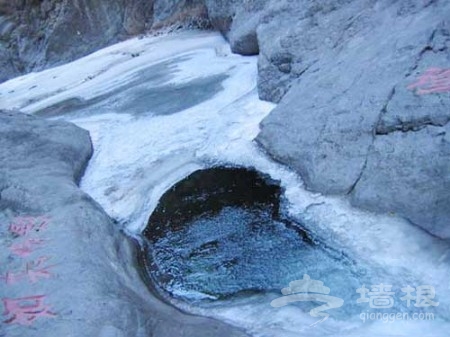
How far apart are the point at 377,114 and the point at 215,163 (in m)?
2.26

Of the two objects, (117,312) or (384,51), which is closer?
(117,312)

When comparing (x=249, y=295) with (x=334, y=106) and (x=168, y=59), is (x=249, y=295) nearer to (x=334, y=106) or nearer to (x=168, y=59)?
(x=334, y=106)

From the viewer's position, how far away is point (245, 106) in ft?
26.0

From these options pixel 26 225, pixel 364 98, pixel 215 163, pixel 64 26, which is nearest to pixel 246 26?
pixel 215 163

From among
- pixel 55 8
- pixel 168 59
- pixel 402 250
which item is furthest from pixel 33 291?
pixel 55 8

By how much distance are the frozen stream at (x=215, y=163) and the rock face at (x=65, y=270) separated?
44 centimetres

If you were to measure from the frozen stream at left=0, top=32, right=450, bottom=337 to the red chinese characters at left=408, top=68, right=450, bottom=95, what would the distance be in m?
1.53

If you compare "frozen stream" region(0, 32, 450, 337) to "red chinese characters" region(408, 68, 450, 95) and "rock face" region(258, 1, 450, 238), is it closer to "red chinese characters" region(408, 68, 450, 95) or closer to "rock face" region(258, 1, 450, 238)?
"rock face" region(258, 1, 450, 238)

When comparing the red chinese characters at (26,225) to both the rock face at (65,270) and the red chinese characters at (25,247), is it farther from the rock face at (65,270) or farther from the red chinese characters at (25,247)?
the red chinese characters at (25,247)

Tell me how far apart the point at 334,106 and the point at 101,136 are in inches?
165

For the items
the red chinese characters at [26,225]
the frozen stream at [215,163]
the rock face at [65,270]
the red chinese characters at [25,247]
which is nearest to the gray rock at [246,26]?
the frozen stream at [215,163]

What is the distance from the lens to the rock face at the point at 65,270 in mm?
3834

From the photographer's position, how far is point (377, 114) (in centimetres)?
554

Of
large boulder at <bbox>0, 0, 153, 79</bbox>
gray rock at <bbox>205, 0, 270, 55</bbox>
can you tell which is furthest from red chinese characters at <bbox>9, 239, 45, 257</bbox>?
large boulder at <bbox>0, 0, 153, 79</bbox>
